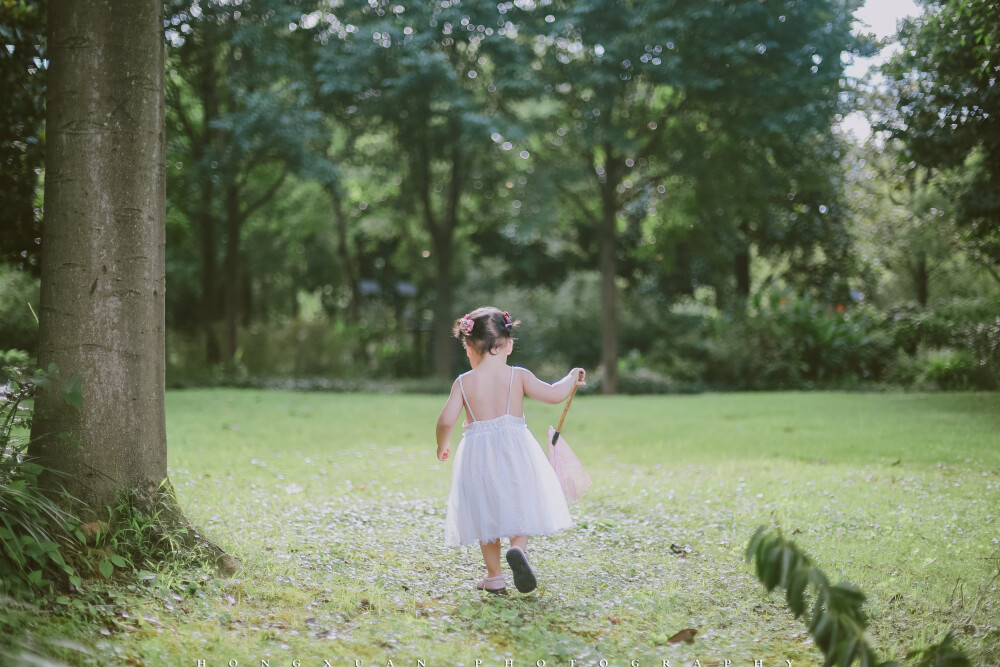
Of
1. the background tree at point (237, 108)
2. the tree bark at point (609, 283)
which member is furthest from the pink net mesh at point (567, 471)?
the tree bark at point (609, 283)

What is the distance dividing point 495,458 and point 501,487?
160 millimetres

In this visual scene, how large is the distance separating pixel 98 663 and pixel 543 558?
2.69 m

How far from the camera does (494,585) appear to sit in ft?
13.8

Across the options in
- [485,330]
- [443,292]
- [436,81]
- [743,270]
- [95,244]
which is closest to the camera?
[95,244]

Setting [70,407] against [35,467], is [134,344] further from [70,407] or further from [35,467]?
[35,467]

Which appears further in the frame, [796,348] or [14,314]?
[796,348]

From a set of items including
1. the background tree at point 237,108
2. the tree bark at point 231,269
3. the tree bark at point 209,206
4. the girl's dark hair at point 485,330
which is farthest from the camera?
the tree bark at point 231,269

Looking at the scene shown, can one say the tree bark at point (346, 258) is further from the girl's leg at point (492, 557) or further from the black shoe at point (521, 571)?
the black shoe at point (521, 571)

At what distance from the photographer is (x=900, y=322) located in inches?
739

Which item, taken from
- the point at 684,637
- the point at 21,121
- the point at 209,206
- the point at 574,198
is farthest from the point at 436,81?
the point at 684,637

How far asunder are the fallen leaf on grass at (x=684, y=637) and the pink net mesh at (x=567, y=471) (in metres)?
1.07

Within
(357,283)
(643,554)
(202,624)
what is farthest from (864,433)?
(357,283)

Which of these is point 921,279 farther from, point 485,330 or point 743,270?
point 485,330

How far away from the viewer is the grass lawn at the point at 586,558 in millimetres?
3385
